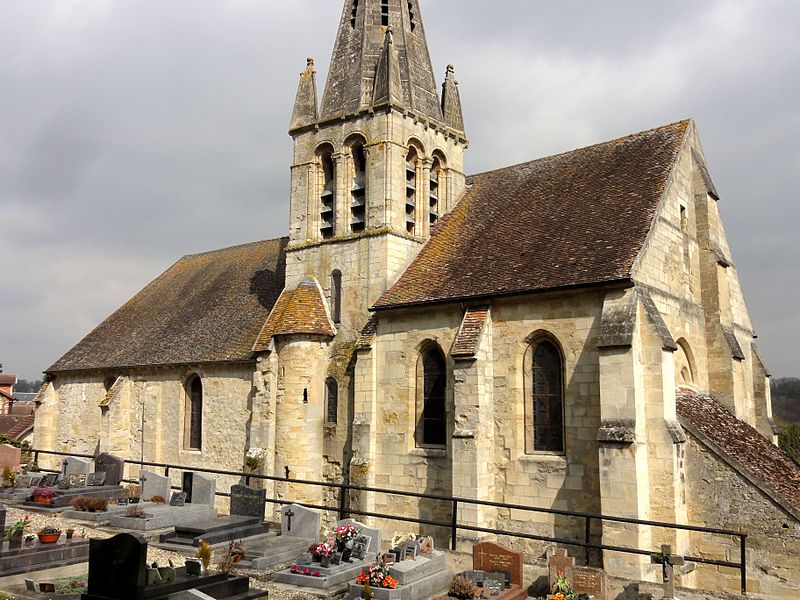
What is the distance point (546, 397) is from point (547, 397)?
26 mm

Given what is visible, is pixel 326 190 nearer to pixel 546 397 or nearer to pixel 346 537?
pixel 546 397

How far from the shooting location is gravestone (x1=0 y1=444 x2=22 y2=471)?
21.8m

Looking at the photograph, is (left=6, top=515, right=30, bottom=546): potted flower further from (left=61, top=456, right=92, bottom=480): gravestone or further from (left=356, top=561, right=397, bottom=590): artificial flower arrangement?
(left=61, top=456, right=92, bottom=480): gravestone

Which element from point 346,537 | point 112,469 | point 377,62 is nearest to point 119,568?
point 346,537

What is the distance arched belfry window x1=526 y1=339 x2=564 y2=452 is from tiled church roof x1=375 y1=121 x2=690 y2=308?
1672mm

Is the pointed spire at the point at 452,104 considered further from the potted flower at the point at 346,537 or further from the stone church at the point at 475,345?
the potted flower at the point at 346,537

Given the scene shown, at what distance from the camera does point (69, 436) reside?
30.7 m

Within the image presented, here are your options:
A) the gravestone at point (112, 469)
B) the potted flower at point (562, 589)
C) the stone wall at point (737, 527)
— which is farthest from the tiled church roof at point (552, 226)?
the gravestone at point (112, 469)

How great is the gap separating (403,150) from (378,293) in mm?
4752

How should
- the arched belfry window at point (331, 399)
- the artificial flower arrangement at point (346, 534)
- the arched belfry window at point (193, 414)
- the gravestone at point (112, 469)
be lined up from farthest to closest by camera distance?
1. the arched belfry window at point (193, 414)
2. the arched belfry window at point (331, 399)
3. the gravestone at point (112, 469)
4. the artificial flower arrangement at point (346, 534)

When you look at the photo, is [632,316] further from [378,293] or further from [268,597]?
[268,597]

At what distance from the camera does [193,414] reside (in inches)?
1035

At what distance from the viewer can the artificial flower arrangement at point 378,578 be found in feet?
35.3

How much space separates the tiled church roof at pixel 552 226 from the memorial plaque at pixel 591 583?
22.4 feet
